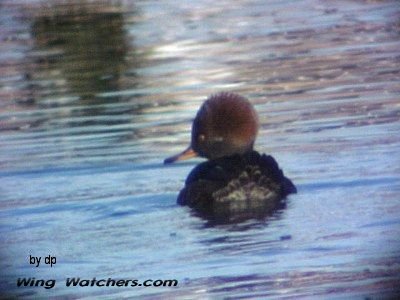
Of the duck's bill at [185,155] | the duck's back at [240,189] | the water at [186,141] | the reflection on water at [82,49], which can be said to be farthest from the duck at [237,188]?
the reflection on water at [82,49]

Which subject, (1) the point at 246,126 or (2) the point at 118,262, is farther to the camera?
A: (1) the point at 246,126

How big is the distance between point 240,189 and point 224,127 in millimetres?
917

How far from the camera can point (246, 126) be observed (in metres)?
12.6

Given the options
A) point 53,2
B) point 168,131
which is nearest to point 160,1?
point 53,2

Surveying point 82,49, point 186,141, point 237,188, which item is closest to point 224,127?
point 237,188

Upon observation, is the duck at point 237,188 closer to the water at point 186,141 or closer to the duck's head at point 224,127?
the water at point 186,141

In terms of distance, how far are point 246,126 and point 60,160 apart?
192 cm

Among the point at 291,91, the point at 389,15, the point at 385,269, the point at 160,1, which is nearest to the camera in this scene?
the point at 385,269

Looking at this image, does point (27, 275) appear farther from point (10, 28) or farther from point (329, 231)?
point (10, 28)

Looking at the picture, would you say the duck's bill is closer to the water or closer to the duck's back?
the water

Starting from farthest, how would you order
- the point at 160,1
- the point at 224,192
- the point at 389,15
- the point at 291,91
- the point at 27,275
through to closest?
1. the point at 160,1
2. the point at 389,15
3. the point at 291,91
4. the point at 224,192
5. the point at 27,275

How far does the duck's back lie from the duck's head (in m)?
0.60

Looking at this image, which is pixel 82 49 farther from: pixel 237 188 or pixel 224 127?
pixel 237 188

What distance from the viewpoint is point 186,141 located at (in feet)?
46.4
